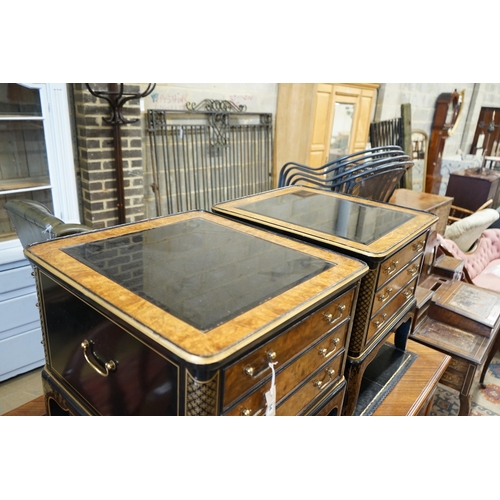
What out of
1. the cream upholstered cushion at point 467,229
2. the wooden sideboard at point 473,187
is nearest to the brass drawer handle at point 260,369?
the cream upholstered cushion at point 467,229

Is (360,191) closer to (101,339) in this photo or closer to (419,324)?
(419,324)

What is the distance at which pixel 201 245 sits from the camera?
1.19m

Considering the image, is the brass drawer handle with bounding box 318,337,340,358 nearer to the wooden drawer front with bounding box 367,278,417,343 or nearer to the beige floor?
the wooden drawer front with bounding box 367,278,417,343

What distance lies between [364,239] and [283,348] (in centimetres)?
55

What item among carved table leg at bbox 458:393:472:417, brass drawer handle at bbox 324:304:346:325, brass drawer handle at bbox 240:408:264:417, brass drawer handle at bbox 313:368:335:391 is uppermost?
brass drawer handle at bbox 324:304:346:325

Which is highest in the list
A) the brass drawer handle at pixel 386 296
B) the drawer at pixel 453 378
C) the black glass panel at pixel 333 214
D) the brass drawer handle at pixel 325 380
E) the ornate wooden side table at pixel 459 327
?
the black glass panel at pixel 333 214

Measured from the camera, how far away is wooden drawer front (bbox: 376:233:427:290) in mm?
1292

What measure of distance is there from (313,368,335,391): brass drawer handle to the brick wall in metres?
1.94

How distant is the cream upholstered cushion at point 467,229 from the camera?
132 inches

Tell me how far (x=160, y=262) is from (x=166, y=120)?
2.27 meters

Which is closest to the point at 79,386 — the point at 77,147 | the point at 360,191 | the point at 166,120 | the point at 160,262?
the point at 160,262

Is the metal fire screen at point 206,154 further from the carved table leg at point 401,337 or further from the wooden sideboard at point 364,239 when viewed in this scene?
the carved table leg at point 401,337

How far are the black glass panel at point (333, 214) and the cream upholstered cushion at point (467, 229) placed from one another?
205 centimetres

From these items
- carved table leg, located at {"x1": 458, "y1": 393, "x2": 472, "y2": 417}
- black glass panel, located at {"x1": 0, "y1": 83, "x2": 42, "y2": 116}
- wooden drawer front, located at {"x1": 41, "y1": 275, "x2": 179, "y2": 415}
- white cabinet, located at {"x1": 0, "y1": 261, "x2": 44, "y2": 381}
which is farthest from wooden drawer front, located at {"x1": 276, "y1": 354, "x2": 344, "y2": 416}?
black glass panel, located at {"x1": 0, "y1": 83, "x2": 42, "y2": 116}
